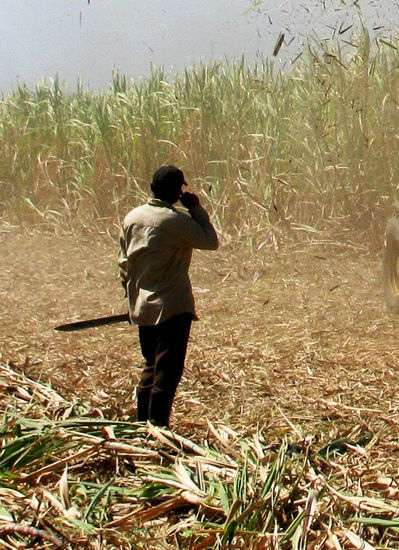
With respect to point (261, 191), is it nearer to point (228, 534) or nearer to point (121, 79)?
point (121, 79)

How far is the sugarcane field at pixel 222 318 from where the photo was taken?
125 inches

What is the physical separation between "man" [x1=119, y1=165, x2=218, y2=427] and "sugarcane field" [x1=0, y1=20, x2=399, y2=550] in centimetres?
29

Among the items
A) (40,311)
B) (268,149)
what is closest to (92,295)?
(40,311)

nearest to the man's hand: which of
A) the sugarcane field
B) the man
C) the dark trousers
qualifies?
the man

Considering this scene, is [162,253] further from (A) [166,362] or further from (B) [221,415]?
(B) [221,415]

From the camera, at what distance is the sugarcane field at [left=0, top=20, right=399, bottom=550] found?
3.16m

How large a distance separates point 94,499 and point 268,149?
793cm

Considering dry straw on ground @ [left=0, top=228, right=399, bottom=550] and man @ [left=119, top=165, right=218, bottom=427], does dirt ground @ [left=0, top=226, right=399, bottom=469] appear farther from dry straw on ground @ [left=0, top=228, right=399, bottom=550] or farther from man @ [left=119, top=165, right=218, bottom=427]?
man @ [left=119, top=165, right=218, bottom=427]

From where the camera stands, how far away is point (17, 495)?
10.7 ft

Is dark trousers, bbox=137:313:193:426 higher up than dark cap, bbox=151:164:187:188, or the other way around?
dark cap, bbox=151:164:187:188

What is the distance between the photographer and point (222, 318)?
25.9 feet

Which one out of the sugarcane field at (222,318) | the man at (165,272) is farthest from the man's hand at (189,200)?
the sugarcane field at (222,318)

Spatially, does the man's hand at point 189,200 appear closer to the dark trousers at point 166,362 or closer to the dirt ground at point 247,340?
the dark trousers at point 166,362

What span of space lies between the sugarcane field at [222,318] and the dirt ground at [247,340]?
0.08 feet
